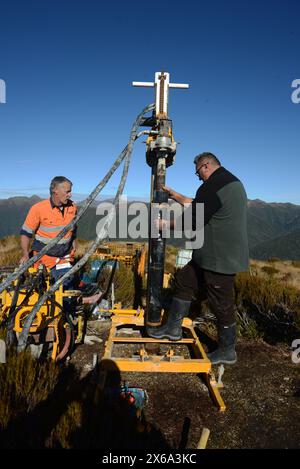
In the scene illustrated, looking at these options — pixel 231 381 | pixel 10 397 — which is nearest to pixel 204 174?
pixel 231 381

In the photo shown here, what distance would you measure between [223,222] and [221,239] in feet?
0.62

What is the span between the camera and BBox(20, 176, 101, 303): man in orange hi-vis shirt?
446cm

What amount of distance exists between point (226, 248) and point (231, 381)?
1.53 meters

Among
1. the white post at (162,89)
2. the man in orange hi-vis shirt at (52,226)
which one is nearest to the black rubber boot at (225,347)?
the man in orange hi-vis shirt at (52,226)

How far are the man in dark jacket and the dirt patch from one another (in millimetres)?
384

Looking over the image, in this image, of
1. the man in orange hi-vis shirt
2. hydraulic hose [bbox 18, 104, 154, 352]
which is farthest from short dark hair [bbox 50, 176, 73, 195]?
hydraulic hose [bbox 18, 104, 154, 352]

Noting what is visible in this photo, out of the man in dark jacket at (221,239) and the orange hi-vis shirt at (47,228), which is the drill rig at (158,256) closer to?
the man in dark jacket at (221,239)

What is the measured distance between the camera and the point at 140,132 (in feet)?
11.8

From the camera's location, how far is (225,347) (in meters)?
3.62

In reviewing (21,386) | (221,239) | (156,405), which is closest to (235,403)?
(156,405)

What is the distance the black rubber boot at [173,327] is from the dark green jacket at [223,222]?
653 millimetres

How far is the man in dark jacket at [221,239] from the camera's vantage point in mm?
3418

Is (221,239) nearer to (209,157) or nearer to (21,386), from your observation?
(209,157)
